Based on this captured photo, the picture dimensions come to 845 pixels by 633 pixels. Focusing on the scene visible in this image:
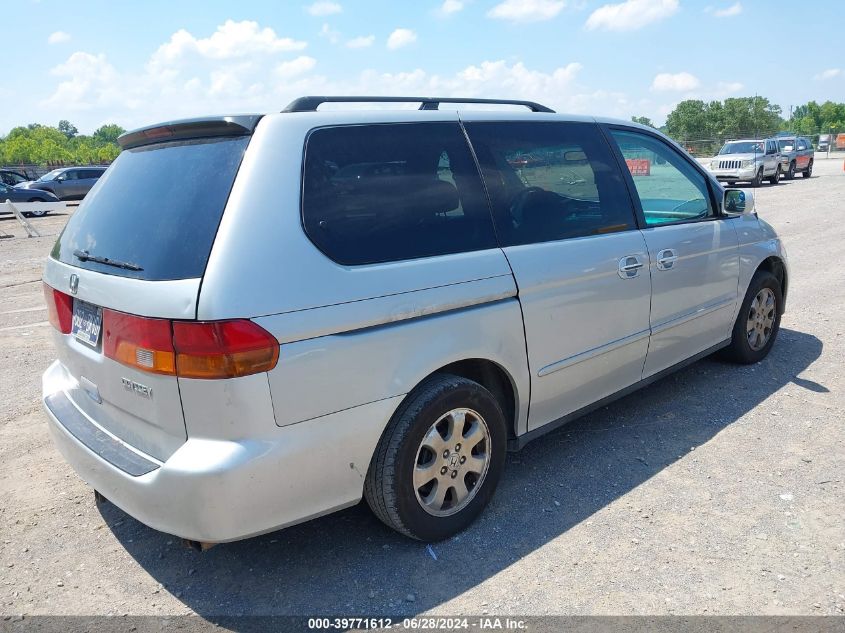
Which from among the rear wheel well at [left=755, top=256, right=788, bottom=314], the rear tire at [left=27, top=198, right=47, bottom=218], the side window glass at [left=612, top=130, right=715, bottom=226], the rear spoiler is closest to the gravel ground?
the rear wheel well at [left=755, top=256, right=788, bottom=314]

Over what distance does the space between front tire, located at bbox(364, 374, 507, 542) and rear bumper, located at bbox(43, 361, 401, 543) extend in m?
0.10

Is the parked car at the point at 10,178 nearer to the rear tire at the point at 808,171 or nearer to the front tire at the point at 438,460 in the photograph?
the front tire at the point at 438,460

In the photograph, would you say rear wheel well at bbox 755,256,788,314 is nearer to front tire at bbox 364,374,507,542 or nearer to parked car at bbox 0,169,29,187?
front tire at bbox 364,374,507,542

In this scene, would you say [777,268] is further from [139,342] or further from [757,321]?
[139,342]

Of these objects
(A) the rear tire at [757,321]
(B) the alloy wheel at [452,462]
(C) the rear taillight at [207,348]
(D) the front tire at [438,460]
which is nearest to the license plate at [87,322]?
(C) the rear taillight at [207,348]

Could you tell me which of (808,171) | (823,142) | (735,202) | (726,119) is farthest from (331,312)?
(726,119)

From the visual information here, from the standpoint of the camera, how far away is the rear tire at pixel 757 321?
4770 mm

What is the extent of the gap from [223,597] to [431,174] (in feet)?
6.58

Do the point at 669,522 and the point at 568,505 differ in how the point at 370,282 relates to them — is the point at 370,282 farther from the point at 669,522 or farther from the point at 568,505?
the point at 669,522

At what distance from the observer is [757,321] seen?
194 inches

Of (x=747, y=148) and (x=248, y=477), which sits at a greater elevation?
(x=747, y=148)

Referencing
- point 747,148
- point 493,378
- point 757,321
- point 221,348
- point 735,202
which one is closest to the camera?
point 221,348

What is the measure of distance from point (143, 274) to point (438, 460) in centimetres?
143

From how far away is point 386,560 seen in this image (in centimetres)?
282
